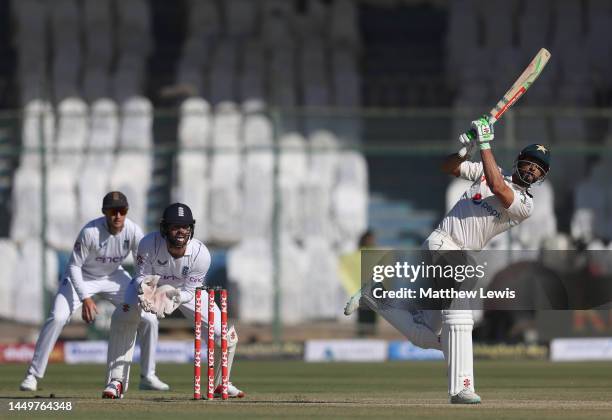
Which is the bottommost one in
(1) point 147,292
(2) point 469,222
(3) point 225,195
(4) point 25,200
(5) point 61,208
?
(1) point 147,292

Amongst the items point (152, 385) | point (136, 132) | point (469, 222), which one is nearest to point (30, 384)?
point (152, 385)

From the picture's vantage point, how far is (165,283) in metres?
9.95

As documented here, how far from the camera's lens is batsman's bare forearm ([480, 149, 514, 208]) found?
898 cm

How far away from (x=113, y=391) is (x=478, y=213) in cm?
278

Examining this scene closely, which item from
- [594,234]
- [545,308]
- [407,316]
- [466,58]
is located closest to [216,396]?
[407,316]

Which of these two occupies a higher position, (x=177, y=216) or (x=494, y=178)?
(x=494, y=178)

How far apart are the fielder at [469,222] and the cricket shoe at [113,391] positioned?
1.78 meters

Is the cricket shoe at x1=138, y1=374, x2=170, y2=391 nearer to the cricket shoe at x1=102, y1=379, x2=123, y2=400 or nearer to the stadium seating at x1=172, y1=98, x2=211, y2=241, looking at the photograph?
the cricket shoe at x1=102, y1=379, x2=123, y2=400

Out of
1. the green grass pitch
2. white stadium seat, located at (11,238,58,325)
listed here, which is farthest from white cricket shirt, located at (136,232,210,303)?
white stadium seat, located at (11,238,58,325)

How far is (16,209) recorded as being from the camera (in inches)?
802

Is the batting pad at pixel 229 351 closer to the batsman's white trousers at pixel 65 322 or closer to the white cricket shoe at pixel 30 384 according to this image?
the batsman's white trousers at pixel 65 322

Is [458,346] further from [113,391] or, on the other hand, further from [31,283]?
[31,283]

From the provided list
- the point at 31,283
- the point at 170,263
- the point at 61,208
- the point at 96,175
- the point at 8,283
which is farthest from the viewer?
the point at 96,175

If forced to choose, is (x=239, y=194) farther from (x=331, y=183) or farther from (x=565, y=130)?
(x=565, y=130)
